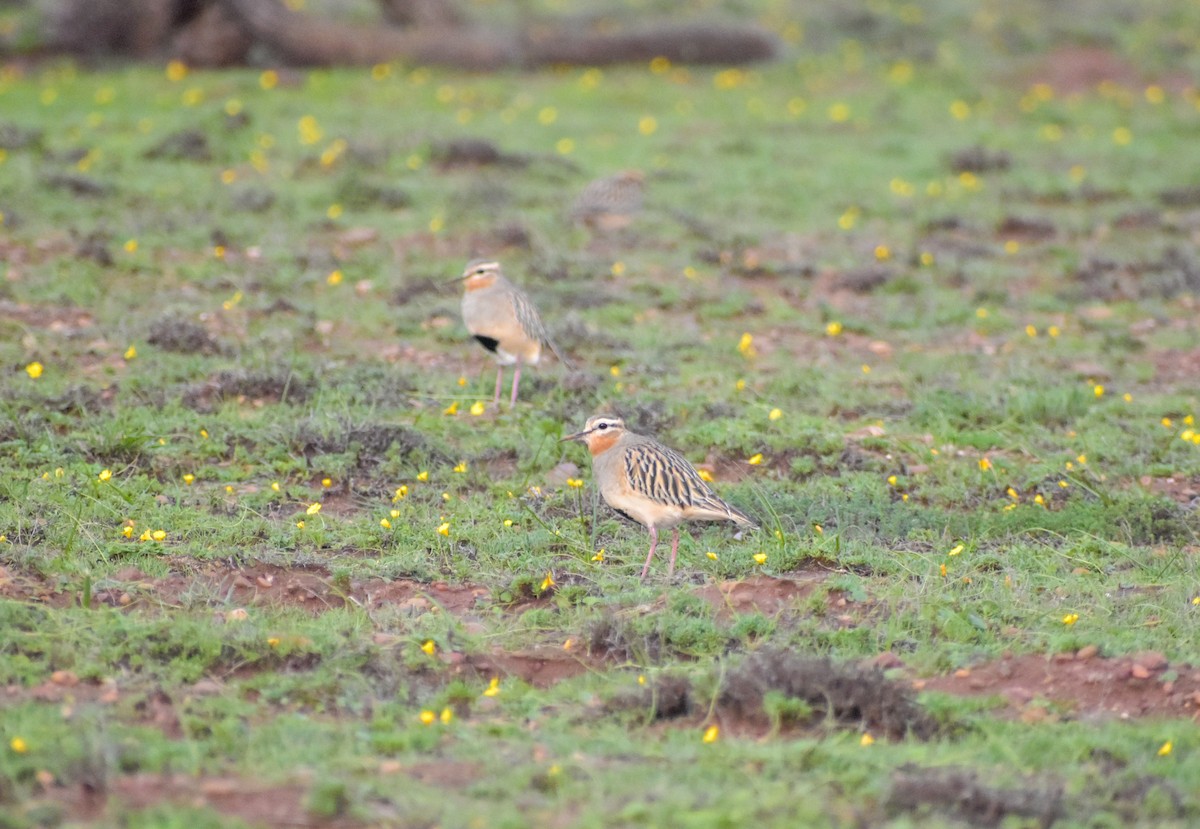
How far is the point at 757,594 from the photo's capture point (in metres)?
6.59

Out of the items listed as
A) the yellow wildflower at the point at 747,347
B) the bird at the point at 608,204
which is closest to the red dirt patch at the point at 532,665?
the yellow wildflower at the point at 747,347

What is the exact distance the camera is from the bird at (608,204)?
1290cm

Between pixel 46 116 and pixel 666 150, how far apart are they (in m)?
6.21

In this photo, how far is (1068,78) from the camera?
62.6 feet

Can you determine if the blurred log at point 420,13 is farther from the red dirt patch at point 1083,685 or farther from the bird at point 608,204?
the red dirt patch at point 1083,685

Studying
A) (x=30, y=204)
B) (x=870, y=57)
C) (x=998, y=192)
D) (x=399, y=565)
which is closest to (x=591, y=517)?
(x=399, y=565)

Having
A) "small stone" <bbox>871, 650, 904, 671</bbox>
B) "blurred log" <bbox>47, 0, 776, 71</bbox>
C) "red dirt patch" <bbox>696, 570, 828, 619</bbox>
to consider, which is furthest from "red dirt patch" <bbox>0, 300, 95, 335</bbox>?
"blurred log" <bbox>47, 0, 776, 71</bbox>

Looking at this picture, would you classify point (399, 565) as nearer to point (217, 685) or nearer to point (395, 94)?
point (217, 685)

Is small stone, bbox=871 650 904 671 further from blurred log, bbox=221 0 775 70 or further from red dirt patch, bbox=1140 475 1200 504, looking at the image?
blurred log, bbox=221 0 775 70

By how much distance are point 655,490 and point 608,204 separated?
21.4 feet

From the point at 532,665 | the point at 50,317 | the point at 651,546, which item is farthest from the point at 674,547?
the point at 50,317

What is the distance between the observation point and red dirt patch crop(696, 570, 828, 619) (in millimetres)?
6465

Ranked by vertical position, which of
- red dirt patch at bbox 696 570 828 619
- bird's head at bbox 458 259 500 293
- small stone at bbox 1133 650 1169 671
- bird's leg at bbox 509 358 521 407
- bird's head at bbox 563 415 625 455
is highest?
bird's head at bbox 458 259 500 293

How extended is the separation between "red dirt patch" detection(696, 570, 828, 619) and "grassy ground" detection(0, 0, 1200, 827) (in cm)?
8
